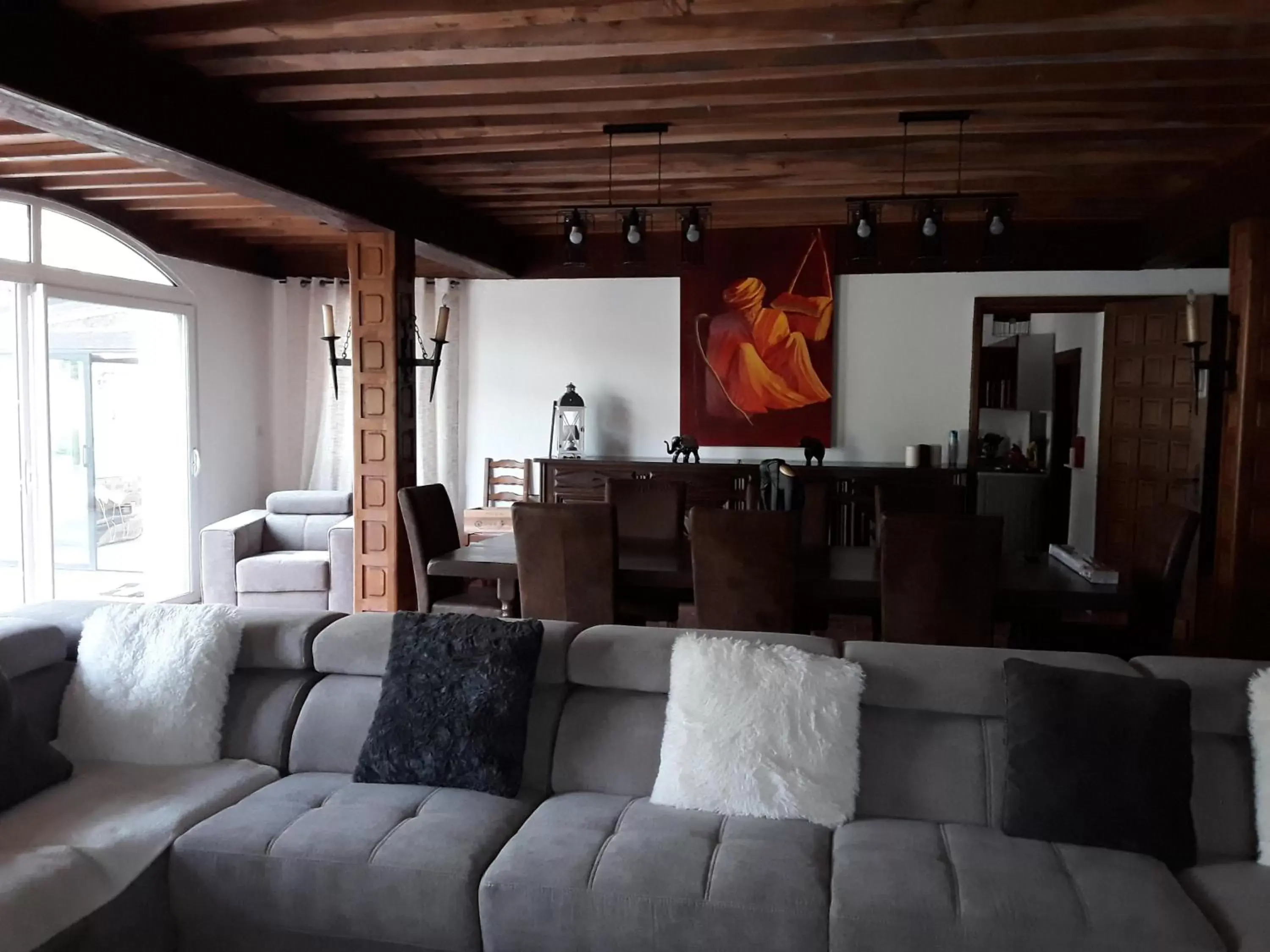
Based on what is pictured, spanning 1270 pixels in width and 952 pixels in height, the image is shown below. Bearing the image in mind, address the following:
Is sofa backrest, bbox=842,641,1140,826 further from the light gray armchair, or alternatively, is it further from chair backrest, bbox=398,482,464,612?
the light gray armchair

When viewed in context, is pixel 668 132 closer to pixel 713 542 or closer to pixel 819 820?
pixel 713 542

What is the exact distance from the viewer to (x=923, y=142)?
4066 millimetres

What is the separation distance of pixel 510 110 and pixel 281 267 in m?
3.96

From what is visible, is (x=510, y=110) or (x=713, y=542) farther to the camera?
(x=510, y=110)

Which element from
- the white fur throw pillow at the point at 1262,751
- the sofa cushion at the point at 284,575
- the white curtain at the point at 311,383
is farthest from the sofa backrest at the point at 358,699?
the white curtain at the point at 311,383

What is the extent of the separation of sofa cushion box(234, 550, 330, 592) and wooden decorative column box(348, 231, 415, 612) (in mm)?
640

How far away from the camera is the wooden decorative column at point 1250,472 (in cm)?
429

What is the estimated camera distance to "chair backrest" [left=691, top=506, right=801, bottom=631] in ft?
10.6

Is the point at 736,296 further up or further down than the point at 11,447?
further up

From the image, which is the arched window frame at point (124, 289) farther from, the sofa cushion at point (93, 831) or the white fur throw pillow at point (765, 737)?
the white fur throw pillow at point (765, 737)

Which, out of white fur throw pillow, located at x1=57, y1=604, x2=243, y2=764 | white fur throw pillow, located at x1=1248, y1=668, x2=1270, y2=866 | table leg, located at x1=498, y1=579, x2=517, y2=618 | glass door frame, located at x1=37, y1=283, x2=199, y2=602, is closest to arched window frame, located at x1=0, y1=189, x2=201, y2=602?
glass door frame, located at x1=37, y1=283, x2=199, y2=602

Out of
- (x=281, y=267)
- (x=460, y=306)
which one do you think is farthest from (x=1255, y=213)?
(x=281, y=267)

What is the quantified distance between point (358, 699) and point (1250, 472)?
4.04 m

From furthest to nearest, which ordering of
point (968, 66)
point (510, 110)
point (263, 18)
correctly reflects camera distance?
point (510, 110), point (968, 66), point (263, 18)
